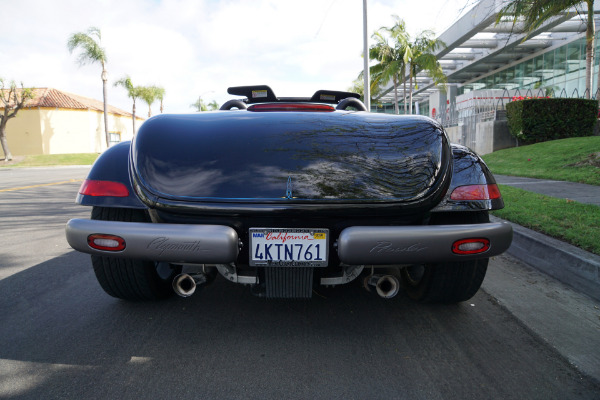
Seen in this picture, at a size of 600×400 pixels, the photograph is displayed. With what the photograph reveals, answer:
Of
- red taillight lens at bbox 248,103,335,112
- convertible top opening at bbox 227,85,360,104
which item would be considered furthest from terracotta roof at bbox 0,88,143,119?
red taillight lens at bbox 248,103,335,112

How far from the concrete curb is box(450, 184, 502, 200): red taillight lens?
136cm

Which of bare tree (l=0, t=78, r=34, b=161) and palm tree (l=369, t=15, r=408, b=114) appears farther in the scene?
bare tree (l=0, t=78, r=34, b=161)

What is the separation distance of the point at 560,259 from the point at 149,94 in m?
53.0

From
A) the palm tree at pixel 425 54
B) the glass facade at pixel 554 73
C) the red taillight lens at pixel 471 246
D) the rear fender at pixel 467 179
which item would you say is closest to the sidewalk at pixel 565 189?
the rear fender at pixel 467 179

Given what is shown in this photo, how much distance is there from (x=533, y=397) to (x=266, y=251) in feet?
4.29

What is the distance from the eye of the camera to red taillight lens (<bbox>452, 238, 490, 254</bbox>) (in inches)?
A: 76.2

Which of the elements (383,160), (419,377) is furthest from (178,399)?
(383,160)

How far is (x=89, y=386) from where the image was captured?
1759 millimetres

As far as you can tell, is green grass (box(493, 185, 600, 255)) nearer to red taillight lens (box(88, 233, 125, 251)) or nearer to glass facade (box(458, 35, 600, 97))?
red taillight lens (box(88, 233, 125, 251))

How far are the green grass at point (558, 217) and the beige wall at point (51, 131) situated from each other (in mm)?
41294

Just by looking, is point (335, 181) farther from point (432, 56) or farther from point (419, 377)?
A: point (432, 56)

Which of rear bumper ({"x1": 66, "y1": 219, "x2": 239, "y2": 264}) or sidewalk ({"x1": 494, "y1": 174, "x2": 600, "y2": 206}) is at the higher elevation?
rear bumper ({"x1": 66, "y1": 219, "x2": 239, "y2": 264})

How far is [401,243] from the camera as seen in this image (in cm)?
186

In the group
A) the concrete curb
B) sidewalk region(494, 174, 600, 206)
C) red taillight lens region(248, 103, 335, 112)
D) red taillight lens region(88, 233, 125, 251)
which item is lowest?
the concrete curb
